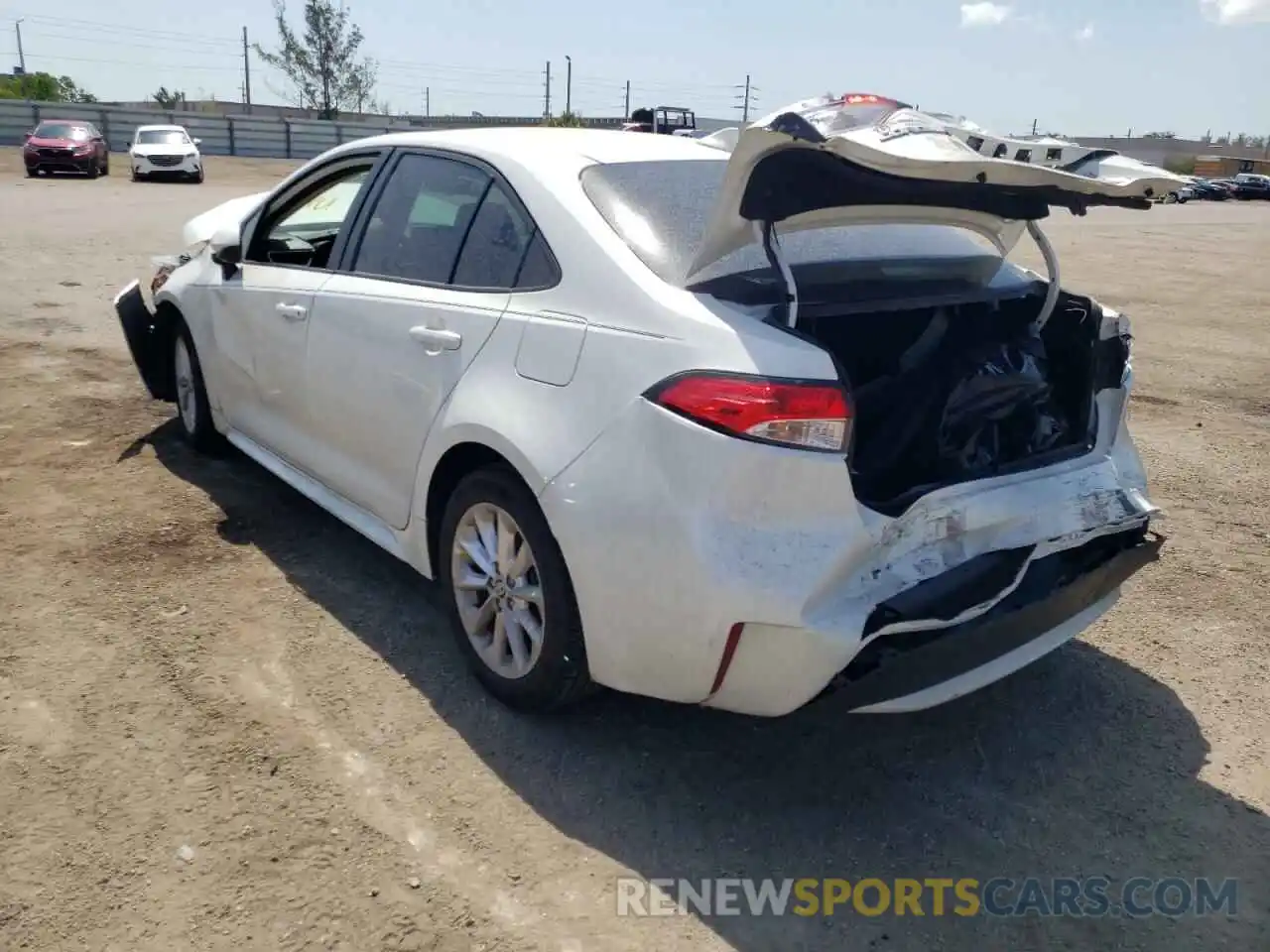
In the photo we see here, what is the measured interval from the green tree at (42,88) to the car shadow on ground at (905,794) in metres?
72.1

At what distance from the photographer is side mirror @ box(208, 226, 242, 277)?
4.58 metres

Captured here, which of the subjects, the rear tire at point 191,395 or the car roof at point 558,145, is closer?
the car roof at point 558,145

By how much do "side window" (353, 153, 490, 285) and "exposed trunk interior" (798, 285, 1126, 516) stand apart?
4.05 ft

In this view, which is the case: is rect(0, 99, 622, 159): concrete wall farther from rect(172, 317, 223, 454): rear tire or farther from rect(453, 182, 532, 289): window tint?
rect(453, 182, 532, 289): window tint

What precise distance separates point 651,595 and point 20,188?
24709 millimetres

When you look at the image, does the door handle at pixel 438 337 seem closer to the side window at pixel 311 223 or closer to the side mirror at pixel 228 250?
the side window at pixel 311 223

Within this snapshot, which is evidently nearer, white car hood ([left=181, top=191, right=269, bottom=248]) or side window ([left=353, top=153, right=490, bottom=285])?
side window ([left=353, top=153, right=490, bottom=285])

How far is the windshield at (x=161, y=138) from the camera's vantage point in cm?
2680

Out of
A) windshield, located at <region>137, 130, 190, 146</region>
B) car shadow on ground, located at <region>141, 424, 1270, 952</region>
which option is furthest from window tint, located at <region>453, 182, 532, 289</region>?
windshield, located at <region>137, 130, 190, 146</region>

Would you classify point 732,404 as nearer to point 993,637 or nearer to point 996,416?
point 993,637

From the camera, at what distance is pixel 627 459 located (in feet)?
8.55

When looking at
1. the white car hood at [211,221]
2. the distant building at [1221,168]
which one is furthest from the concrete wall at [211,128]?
the distant building at [1221,168]

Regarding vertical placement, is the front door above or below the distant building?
below

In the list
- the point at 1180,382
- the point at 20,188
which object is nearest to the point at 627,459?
the point at 1180,382
